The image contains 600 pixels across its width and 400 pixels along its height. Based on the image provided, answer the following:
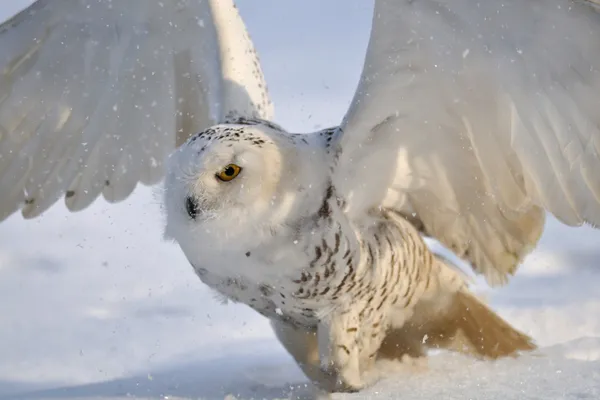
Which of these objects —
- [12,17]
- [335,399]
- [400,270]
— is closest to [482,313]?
[400,270]

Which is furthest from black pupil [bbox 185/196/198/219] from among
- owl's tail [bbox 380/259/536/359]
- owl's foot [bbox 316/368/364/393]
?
owl's tail [bbox 380/259/536/359]

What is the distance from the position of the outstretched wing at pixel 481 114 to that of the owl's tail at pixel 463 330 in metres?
0.38

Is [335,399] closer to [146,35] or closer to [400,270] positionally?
[400,270]

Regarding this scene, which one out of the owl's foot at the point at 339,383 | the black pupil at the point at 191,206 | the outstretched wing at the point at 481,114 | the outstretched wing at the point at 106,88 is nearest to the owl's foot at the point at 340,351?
the owl's foot at the point at 339,383

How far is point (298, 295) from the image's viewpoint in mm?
2977

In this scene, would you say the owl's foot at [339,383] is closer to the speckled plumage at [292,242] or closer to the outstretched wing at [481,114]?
the speckled plumage at [292,242]

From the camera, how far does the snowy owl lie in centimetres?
269

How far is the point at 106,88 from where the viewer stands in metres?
4.12

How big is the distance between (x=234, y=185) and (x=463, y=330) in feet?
4.64

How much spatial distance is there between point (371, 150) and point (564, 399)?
1137 millimetres

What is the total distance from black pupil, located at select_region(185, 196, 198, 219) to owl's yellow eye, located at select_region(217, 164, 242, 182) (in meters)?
0.12

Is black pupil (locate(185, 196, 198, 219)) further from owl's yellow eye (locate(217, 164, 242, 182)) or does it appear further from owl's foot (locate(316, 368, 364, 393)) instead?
owl's foot (locate(316, 368, 364, 393))

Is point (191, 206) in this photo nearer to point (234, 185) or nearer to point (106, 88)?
point (234, 185)

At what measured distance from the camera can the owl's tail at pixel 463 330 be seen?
353cm
